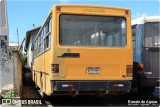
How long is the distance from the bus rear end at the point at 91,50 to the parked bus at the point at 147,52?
2245 millimetres

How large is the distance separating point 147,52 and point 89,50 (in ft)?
10.9

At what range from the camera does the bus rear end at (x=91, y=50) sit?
33.7ft

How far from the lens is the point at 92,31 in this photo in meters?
10.8

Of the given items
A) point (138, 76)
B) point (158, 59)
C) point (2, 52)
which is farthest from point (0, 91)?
point (158, 59)

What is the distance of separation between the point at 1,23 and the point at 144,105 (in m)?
7.72

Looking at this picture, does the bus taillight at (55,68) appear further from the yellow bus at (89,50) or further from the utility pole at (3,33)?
the utility pole at (3,33)

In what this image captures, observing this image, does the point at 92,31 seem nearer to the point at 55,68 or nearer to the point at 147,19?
the point at 55,68

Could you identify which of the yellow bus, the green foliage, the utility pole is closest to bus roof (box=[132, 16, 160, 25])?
the yellow bus

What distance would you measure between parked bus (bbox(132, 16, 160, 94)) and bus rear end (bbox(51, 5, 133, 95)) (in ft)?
7.37

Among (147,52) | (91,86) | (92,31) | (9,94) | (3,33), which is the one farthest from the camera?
(3,33)

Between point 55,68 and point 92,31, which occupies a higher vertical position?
point 92,31

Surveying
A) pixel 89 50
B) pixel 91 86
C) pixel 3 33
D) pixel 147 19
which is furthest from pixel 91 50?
pixel 3 33

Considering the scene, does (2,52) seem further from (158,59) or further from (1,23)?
(158,59)

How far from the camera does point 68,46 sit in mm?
10398
